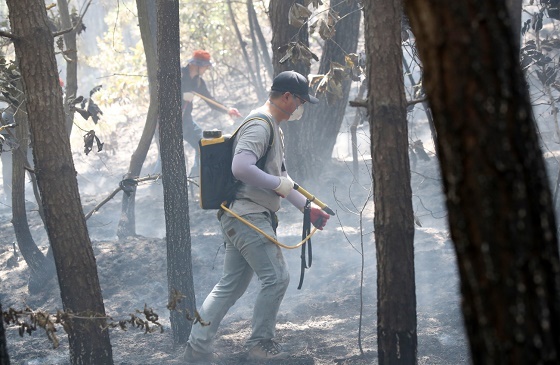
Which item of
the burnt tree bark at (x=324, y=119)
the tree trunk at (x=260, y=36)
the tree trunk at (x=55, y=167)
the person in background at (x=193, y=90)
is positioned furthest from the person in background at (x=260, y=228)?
the tree trunk at (x=260, y=36)

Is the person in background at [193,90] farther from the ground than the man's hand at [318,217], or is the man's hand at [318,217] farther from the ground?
the person in background at [193,90]

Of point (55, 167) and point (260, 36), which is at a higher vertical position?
point (260, 36)

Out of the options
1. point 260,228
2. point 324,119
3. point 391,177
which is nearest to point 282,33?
point 324,119


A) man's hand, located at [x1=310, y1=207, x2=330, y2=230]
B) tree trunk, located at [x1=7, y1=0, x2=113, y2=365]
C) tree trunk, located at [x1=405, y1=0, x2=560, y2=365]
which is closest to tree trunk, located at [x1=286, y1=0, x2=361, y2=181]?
man's hand, located at [x1=310, y1=207, x2=330, y2=230]

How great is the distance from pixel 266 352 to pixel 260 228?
38.2 inches

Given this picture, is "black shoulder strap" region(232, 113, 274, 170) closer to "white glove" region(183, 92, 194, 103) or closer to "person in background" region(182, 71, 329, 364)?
"person in background" region(182, 71, 329, 364)

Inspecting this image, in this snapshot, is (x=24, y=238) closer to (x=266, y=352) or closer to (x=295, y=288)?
(x=295, y=288)

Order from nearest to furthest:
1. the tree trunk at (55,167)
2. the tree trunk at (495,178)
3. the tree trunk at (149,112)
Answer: the tree trunk at (495,178)
the tree trunk at (55,167)
the tree trunk at (149,112)

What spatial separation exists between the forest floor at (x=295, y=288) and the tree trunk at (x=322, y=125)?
1.07 ft

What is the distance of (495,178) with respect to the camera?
1379mm

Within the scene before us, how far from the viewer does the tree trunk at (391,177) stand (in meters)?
3.79

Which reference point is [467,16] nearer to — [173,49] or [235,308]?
[173,49]

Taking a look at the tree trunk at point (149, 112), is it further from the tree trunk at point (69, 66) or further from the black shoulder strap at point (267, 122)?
the black shoulder strap at point (267, 122)

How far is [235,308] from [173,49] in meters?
2.93
